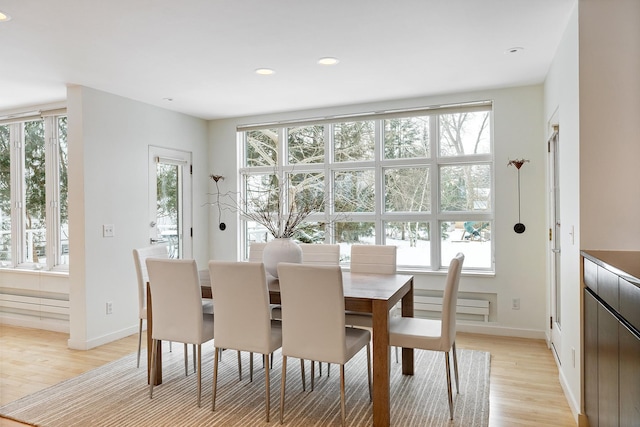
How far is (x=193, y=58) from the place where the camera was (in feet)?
11.3

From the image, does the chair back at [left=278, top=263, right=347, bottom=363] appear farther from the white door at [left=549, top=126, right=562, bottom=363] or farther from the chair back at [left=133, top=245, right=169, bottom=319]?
the white door at [left=549, top=126, right=562, bottom=363]

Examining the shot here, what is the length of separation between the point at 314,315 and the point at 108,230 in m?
2.79

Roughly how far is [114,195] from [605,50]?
4.28 metres

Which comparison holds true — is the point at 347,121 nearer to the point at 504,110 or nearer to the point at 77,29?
the point at 504,110

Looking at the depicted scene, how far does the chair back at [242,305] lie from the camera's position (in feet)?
8.75

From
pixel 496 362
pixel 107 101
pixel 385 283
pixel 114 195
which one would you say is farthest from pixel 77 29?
pixel 496 362

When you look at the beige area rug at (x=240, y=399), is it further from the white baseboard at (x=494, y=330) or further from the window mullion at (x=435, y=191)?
the window mullion at (x=435, y=191)

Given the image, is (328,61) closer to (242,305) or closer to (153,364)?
(242,305)

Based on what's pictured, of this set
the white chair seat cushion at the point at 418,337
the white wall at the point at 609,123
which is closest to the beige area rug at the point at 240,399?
the white chair seat cushion at the point at 418,337

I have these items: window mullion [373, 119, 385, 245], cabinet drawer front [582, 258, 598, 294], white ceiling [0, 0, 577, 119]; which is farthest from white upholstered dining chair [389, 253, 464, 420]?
window mullion [373, 119, 385, 245]

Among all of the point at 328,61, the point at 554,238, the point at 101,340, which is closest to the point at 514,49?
the point at 328,61

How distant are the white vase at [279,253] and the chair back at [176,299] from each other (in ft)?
2.04

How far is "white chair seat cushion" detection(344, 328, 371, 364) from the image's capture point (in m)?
2.61

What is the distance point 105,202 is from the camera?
14.2 ft
